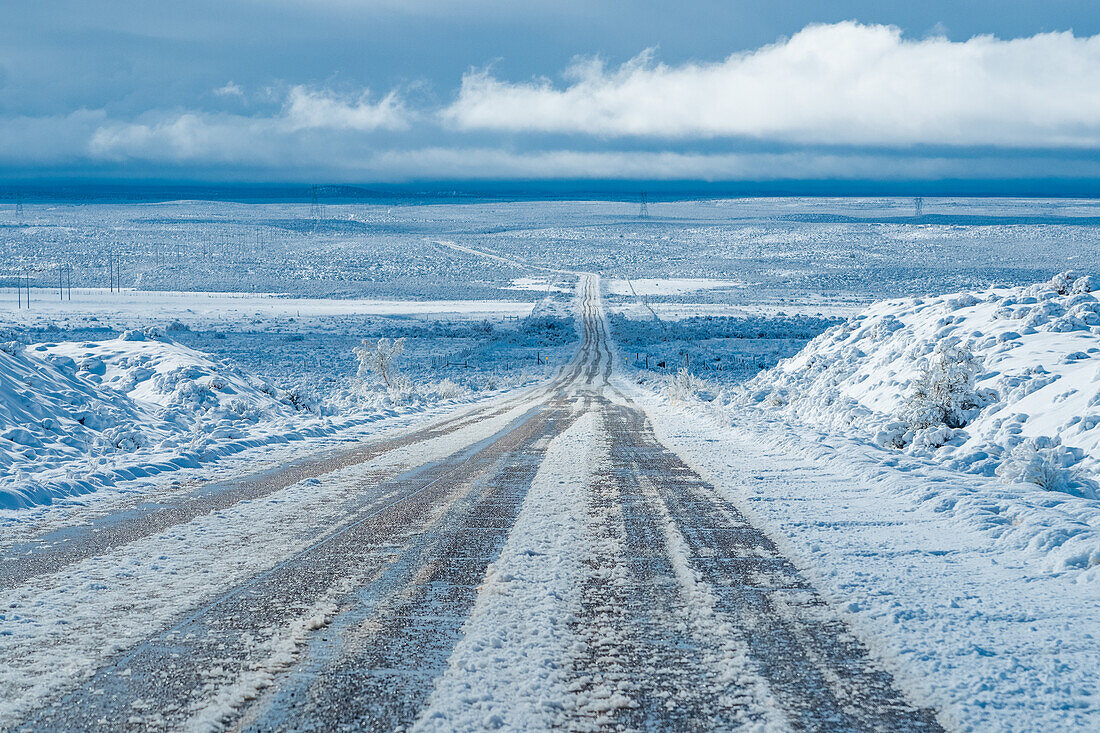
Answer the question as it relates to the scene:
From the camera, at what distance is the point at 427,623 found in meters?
4.19

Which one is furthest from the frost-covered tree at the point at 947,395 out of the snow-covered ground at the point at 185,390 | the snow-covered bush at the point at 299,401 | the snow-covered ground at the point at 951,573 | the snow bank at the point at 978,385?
the snow-covered bush at the point at 299,401

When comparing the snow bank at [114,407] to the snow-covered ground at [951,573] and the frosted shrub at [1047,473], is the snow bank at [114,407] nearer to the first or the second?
the snow-covered ground at [951,573]

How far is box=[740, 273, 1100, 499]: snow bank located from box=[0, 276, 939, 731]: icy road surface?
14.8ft

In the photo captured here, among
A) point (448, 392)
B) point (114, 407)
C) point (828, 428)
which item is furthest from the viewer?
point (448, 392)

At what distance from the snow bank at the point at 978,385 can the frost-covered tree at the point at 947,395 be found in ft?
0.06

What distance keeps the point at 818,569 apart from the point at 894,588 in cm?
52

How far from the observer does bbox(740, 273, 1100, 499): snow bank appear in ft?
31.4

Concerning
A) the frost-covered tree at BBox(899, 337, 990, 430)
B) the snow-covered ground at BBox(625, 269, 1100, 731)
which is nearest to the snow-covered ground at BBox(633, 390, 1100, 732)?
the snow-covered ground at BBox(625, 269, 1100, 731)

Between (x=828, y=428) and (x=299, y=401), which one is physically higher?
(x=828, y=428)

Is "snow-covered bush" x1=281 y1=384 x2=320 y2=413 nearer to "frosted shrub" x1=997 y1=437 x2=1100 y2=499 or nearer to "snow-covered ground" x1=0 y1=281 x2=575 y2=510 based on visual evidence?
"snow-covered ground" x1=0 y1=281 x2=575 y2=510

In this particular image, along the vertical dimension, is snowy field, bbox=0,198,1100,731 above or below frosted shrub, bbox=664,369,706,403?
above

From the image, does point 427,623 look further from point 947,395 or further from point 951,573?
point 947,395

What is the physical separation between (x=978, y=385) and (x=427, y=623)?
11.8 meters

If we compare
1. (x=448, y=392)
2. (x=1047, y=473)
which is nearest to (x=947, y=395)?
(x=1047, y=473)
